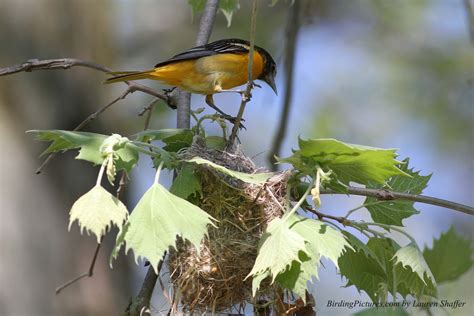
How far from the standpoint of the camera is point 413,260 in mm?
2578

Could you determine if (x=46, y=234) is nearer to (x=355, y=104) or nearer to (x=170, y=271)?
(x=170, y=271)

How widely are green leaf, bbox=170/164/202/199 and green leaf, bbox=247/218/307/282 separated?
513mm

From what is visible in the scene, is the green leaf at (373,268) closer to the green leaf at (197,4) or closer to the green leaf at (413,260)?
the green leaf at (413,260)

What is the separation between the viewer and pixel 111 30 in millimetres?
6230

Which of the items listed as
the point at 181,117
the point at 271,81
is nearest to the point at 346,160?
the point at 181,117

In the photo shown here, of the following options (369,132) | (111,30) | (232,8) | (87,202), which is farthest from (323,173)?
(369,132)

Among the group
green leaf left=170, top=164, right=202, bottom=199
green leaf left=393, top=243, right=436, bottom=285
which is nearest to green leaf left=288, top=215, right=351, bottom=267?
green leaf left=393, top=243, right=436, bottom=285

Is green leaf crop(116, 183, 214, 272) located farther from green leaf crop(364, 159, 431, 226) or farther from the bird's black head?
the bird's black head

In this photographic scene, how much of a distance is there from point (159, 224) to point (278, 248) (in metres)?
0.43

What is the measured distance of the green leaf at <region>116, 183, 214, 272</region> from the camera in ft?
7.34

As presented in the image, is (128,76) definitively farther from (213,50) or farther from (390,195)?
(390,195)

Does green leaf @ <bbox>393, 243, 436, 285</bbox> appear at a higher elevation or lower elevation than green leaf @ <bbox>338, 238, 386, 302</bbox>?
higher

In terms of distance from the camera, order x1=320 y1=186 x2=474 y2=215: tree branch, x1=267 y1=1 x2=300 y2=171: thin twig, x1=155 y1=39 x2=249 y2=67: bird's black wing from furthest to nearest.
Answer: x1=267 y1=1 x2=300 y2=171: thin twig
x1=155 y1=39 x2=249 y2=67: bird's black wing
x1=320 y1=186 x2=474 y2=215: tree branch

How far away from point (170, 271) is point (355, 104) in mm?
6416
